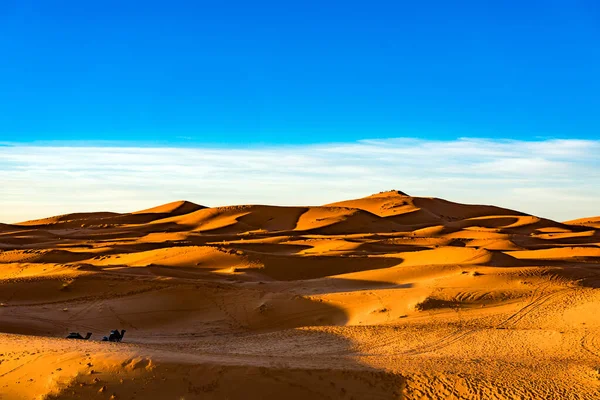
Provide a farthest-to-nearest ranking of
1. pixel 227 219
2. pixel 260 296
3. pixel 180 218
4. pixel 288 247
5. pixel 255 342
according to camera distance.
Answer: pixel 180 218 < pixel 227 219 < pixel 288 247 < pixel 260 296 < pixel 255 342

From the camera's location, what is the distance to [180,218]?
54.5 m

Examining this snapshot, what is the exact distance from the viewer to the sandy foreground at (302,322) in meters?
8.85

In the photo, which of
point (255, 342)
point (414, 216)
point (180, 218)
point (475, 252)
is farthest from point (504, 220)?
point (255, 342)

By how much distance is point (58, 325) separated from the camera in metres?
16.1

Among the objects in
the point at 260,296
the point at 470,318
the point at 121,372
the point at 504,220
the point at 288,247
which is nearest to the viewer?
the point at 121,372

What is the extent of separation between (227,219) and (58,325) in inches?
1372

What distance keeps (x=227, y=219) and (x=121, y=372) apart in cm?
4225

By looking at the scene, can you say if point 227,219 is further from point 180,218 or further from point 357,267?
point 357,267

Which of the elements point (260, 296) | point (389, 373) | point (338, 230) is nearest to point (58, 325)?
point (260, 296)

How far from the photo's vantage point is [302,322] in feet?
53.7

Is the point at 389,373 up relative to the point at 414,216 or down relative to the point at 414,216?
down

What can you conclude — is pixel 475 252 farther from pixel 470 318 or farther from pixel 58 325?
pixel 58 325

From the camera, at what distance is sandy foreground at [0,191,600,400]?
885 centimetres

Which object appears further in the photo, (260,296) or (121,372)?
(260,296)
